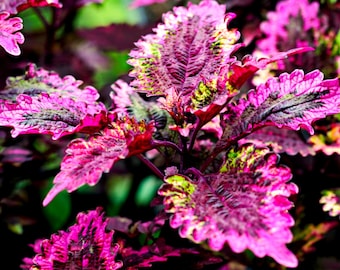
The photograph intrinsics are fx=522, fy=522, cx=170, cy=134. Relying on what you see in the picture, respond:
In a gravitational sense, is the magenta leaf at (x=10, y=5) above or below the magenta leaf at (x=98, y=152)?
above

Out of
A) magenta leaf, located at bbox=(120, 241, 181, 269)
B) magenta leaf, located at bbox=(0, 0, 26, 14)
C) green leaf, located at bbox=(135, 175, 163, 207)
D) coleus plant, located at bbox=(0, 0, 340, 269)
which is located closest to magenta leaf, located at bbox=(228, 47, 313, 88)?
coleus plant, located at bbox=(0, 0, 340, 269)

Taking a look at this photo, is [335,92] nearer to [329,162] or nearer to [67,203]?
[329,162]

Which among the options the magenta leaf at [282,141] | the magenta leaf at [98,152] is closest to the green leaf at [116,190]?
the magenta leaf at [282,141]

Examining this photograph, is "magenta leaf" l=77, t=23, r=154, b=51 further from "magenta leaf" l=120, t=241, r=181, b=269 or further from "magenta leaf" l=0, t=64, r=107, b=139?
"magenta leaf" l=120, t=241, r=181, b=269

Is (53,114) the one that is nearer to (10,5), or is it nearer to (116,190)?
(10,5)

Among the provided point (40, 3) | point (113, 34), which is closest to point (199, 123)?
point (40, 3)

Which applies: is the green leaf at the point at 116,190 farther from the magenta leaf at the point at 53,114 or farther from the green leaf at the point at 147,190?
the magenta leaf at the point at 53,114
